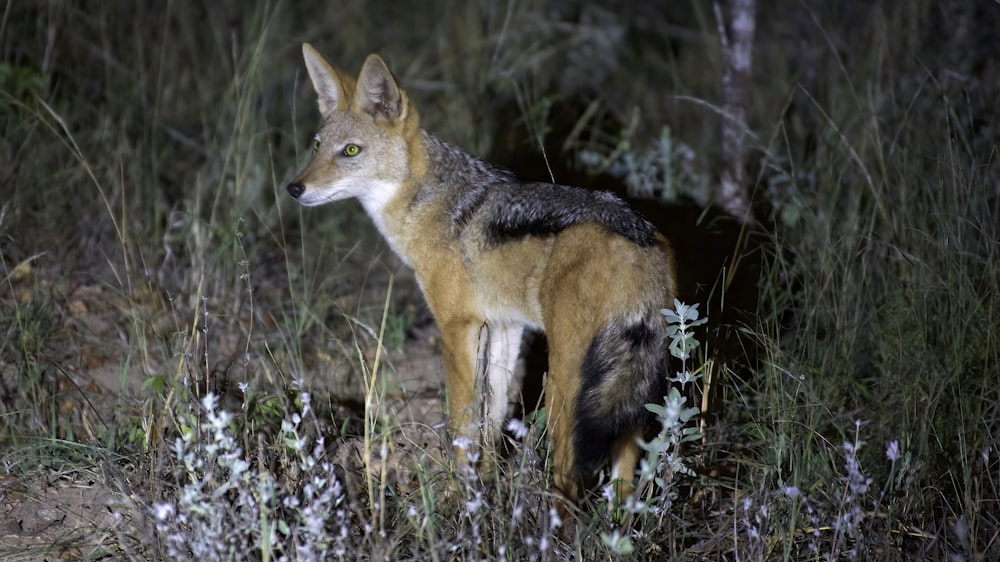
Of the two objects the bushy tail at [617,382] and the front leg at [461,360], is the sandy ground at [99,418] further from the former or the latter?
the bushy tail at [617,382]

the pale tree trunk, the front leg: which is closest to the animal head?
the front leg

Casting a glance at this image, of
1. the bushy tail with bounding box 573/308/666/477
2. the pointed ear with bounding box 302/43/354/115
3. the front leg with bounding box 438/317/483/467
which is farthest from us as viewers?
the pointed ear with bounding box 302/43/354/115

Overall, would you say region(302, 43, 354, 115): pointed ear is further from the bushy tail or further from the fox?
the bushy tail

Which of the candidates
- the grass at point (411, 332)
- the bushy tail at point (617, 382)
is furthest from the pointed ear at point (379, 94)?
the bushy tail at point (617, 382)

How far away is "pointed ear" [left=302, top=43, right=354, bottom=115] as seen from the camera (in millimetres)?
5090

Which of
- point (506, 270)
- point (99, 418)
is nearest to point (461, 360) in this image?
point (506, 270)

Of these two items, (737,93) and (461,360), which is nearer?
(461,360)

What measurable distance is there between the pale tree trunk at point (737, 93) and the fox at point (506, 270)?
2.25m

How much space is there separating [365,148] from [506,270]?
3.73 feet

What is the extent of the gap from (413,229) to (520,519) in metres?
1.82

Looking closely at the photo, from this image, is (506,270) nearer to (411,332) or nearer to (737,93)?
(411,332)

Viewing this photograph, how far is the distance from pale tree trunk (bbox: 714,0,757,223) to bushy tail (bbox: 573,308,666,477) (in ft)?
9.93

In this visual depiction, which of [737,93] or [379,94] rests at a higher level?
[379,94]

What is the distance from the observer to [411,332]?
6.42m
